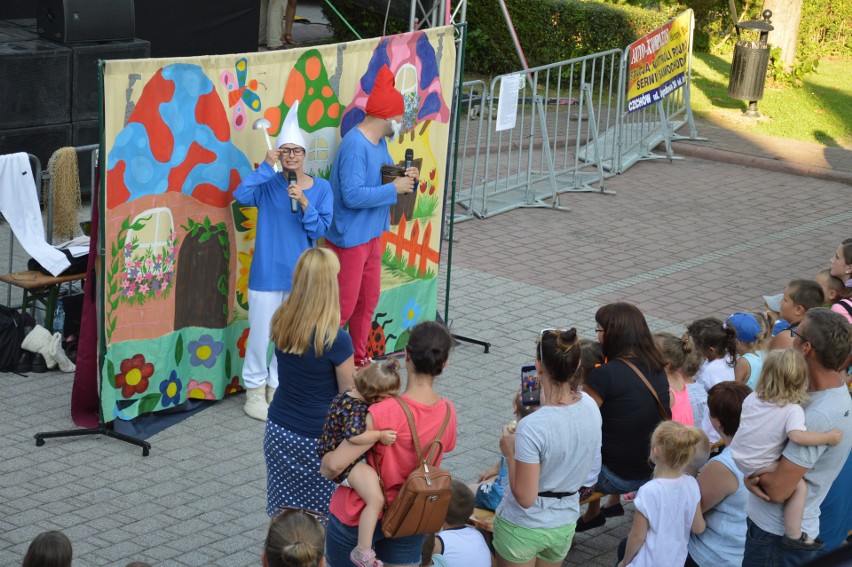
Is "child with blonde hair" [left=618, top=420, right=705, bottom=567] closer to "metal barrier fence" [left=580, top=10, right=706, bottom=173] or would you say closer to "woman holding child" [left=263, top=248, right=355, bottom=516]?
"woman holding child" [left=263, top=248, right=355, bottom=516]

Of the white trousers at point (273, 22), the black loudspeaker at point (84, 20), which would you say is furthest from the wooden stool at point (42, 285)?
the white trousers at point (273, 22)

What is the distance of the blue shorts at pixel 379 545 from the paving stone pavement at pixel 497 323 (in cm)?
126

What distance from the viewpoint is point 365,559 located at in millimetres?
4512

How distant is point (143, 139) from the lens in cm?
688

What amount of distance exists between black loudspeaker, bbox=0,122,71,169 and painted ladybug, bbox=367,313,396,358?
16.1 feet

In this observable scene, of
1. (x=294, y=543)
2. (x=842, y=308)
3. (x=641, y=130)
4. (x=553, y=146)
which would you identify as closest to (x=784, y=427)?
(x=842, y=308)

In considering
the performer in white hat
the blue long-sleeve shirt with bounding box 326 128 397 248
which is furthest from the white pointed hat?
the blue long-sleeve shirt with bounding box 326 128 397 248

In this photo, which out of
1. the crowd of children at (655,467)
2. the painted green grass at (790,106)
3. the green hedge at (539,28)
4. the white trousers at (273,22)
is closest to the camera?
the crowd of children at (655,467)

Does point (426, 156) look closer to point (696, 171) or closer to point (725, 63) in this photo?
point (696, 171)

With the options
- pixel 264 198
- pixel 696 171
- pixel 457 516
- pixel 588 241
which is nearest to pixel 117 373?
pixel 264 198

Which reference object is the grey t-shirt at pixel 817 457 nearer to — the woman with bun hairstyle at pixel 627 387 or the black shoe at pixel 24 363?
the woman with bun hairstyle at pixel 627 387

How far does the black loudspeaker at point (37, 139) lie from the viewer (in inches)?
449

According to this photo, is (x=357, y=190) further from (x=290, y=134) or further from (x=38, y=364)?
(x=38, y=364)

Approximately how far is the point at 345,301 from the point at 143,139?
1.81 meters
